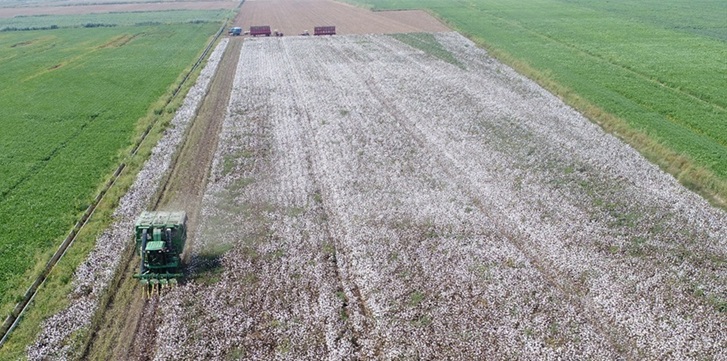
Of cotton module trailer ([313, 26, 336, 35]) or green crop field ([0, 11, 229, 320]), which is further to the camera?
cotton module trailer ([313, 26, 336, 35])

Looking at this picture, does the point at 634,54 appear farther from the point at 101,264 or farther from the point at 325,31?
the point at 101,264

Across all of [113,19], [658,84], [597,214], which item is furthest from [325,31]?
[597,214]

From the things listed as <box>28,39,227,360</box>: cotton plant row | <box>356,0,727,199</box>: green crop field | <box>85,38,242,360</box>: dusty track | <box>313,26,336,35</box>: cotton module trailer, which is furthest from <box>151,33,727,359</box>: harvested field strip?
<box>313,26,336,35</box>: cotton module trailer

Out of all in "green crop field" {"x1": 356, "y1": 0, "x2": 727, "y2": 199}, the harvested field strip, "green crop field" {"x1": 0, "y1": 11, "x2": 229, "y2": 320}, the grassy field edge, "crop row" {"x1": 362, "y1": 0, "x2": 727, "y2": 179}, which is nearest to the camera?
the harvested field strip

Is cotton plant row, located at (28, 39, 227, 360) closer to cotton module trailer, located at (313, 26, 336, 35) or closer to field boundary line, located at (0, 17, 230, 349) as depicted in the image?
field boundary line, located at (0, 17, 230, 349)

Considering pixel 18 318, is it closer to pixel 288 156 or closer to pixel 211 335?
pixel 211 335

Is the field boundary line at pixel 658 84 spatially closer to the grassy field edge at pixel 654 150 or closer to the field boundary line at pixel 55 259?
the grassy field edge at pixel 654 150
